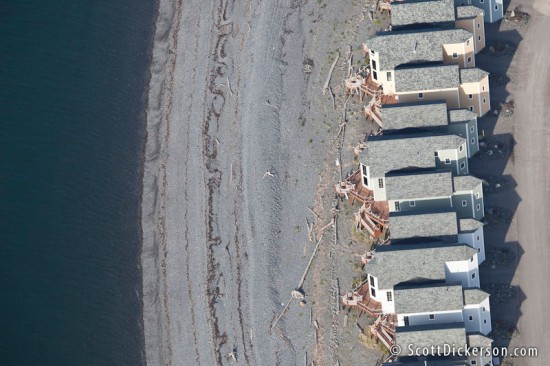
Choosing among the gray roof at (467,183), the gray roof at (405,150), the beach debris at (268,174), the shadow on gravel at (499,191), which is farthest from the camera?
the beach debris at (268,174)

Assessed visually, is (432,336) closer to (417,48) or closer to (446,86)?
(446,86)

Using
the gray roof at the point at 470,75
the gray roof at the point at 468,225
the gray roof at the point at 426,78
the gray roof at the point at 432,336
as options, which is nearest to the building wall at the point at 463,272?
the gray roof at the point at 468,225

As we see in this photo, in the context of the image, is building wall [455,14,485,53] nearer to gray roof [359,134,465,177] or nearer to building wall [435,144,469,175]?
building wall [435,144,469,175]

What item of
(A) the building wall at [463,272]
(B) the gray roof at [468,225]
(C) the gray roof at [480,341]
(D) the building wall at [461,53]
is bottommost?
(C) the gray roof at [480,341]

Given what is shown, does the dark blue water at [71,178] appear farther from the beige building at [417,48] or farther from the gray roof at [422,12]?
the gray roof at [422,12]

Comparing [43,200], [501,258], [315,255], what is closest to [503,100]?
[501,258]

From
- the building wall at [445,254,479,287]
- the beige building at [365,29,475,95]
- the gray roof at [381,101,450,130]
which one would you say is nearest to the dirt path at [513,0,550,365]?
the building wall at [445,254,479,287]

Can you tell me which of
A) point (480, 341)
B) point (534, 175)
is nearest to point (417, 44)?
point (534, 175)

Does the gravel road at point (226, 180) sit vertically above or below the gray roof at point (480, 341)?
above
